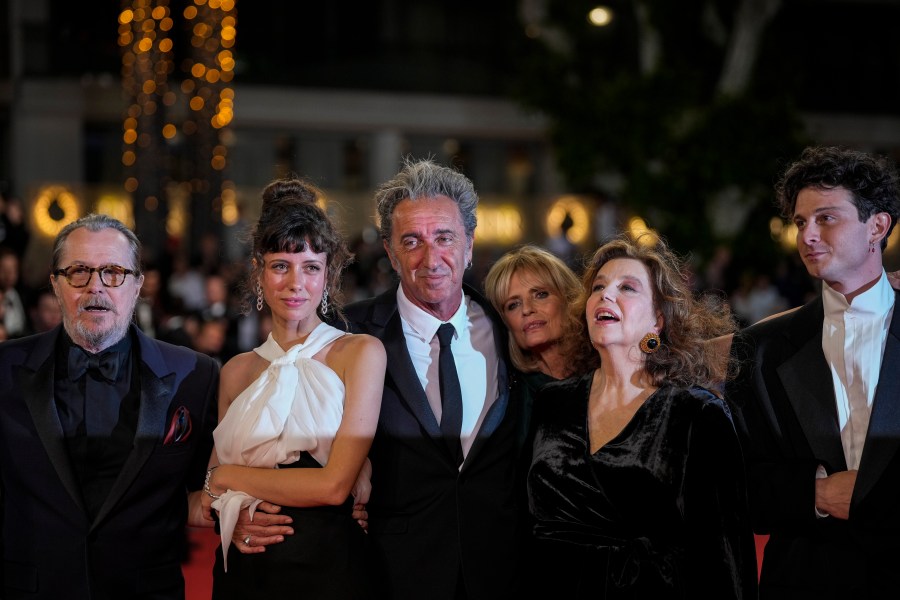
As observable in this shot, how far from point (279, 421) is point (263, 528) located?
29 cm

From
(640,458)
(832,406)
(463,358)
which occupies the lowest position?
(640,458)

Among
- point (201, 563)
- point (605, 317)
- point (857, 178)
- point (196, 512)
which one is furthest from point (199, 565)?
point (857, 178)

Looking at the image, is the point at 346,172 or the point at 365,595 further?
the point at 346,172

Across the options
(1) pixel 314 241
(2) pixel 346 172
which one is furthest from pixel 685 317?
(2) pixel 346 172

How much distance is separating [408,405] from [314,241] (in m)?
0.56

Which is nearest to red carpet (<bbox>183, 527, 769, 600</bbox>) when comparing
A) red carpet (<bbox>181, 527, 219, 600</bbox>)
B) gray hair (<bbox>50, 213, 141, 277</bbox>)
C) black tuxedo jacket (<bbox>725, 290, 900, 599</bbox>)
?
red carpet (<bbox>181, 527, 219, 600</bbox>)

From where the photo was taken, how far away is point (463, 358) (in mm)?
3361

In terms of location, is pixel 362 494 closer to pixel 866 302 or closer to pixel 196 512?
pixel 196 512

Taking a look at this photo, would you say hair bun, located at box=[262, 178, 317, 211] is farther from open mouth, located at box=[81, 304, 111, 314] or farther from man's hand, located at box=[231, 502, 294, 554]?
man's hand, located at box=[231, 502, 294, 554]

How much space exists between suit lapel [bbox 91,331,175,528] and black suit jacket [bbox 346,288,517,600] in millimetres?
633

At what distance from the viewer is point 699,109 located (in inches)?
599

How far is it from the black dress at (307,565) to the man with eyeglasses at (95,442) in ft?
1.00

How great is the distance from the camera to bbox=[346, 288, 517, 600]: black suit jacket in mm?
3135

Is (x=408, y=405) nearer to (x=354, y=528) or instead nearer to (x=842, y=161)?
(x=354, y=528)
